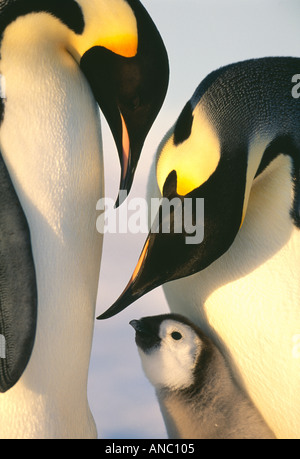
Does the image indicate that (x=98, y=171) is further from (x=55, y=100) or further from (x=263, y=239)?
(x=263, y=239)

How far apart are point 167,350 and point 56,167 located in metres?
0.49

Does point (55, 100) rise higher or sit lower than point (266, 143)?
higher

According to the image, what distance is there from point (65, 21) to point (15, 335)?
0.58 meters

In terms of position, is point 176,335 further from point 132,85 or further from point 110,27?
point 110,27

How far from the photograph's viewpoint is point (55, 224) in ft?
4.40

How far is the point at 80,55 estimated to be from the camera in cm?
135

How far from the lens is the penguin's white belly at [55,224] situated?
1.32 meters

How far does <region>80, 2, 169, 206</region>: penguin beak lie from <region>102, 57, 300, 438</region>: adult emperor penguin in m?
0.07

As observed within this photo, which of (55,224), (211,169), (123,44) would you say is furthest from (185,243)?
(123,44)

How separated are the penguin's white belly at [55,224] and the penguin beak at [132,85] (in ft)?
0.24

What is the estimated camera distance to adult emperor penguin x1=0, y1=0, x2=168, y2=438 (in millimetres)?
1258

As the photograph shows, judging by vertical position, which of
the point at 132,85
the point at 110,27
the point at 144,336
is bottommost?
the point at 144,336
